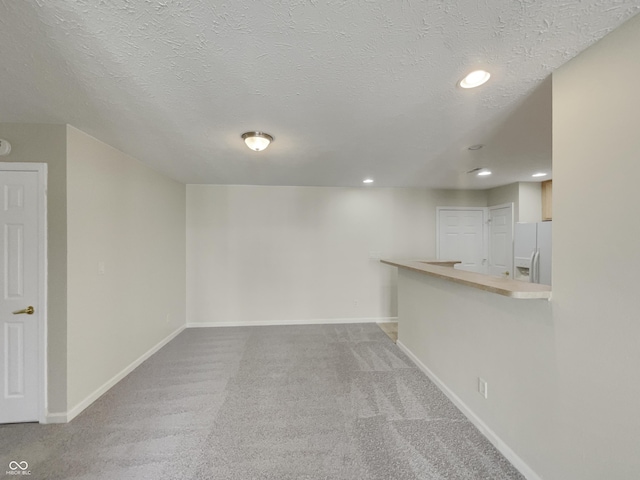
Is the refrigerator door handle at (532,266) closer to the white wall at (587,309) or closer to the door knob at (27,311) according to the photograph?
the white wall at (587,309)

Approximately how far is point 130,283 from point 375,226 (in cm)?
351

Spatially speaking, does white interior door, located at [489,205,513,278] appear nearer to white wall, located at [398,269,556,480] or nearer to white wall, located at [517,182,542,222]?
white wall, located at [517,182,542,222]

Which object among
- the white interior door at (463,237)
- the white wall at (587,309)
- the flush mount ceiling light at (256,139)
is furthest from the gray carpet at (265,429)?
the white interior door at (463,237)

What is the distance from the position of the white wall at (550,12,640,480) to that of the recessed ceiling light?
0.35 m

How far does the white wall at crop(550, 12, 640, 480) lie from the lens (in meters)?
1.02

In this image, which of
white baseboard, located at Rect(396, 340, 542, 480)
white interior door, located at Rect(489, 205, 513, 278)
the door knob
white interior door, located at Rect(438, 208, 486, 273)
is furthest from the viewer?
white interior door, located at Rect(438, 208, 486, 273)

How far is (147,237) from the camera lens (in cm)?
305

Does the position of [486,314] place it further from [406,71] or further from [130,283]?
[130,283]

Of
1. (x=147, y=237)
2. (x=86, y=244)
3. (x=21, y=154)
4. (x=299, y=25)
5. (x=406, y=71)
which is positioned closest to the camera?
(x=299, y=25)

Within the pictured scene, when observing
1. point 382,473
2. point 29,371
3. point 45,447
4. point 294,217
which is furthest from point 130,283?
point 382,473

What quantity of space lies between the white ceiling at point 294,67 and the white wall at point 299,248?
1866 mm

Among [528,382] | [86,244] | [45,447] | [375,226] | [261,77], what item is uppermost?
[261,77]

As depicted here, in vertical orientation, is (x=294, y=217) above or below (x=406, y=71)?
below

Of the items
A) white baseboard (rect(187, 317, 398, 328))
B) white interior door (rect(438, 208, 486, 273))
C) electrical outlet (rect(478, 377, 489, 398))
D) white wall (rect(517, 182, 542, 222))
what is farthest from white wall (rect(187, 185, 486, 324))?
electrical outlet (rect(478, 377, 489, 398))
